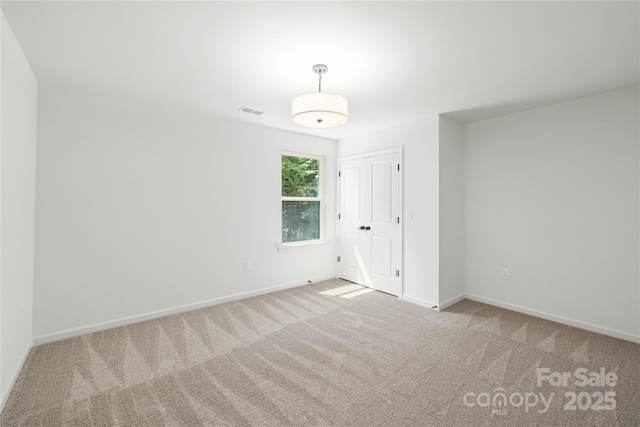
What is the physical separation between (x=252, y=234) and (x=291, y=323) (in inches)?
56.9

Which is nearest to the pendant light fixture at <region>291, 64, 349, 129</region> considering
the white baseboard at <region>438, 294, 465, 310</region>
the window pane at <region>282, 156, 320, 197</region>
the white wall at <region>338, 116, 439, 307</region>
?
the white wall at <region>338, 116, 439, 307</region>

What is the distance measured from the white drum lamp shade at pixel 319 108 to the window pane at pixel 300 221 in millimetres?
2315

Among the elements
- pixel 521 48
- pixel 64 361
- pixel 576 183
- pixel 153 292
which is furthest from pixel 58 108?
pixel 576 183

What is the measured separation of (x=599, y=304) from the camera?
3051mm

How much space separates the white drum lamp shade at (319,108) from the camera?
89.1 inches

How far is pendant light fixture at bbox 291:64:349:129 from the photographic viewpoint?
227cm

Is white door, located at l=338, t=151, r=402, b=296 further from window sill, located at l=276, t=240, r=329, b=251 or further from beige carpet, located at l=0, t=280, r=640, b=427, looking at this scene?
beige carpet, located at l=0, t=280, r=640, b=427

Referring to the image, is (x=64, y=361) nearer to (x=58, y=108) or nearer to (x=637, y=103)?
(x=58, y=108)

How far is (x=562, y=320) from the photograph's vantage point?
10.8 feet

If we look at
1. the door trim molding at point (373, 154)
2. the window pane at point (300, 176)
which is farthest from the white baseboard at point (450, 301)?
the window pane at point (300, 176)

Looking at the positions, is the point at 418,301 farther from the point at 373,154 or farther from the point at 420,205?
the point at 373,154

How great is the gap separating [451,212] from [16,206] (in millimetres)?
4322

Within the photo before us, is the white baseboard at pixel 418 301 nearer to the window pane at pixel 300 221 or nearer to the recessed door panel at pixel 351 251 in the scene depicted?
the recessed door panel at pixel 351 251

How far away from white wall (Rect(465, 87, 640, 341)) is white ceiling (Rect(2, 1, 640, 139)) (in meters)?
0.35
